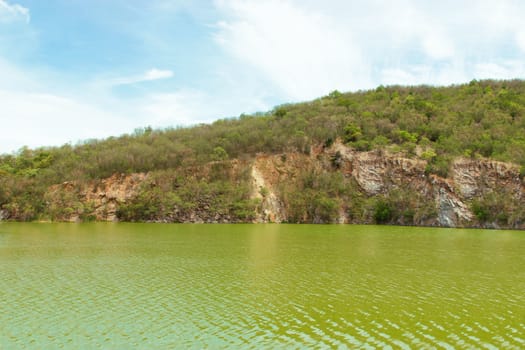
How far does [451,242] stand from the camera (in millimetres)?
42219

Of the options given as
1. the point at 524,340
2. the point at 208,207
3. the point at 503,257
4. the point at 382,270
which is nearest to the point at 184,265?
the point at 382,270

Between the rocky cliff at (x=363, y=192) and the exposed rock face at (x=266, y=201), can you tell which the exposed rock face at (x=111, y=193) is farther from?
the exposed rock face at (x=266, y=201)

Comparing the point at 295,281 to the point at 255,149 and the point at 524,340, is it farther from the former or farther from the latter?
the point at 255,149

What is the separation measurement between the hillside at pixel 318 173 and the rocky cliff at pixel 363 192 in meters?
0.18

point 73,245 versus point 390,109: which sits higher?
point 390,109

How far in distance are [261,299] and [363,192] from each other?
61.2 m

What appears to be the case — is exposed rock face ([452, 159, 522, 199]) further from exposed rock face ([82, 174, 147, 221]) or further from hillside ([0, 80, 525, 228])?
exposed rock face ([82, 174, 147, 221])

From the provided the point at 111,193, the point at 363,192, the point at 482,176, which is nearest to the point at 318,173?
the point at 363,192

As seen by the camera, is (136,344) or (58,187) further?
(58,187)

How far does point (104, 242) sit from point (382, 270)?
1014 inches

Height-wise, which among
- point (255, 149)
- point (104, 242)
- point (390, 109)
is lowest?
point (104, 242)

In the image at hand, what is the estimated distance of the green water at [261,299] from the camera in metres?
14.3

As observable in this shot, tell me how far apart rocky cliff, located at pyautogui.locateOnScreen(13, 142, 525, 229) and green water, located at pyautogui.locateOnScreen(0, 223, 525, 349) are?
36.1 m

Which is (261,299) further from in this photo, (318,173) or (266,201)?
(318,173)
